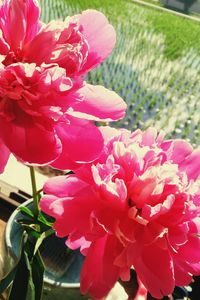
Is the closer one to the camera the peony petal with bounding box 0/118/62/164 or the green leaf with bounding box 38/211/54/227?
the peony petal with bounding box 0/118/62/164

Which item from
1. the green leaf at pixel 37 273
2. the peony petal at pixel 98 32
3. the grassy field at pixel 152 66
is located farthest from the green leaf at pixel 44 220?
the grassy field at pixel 152 66

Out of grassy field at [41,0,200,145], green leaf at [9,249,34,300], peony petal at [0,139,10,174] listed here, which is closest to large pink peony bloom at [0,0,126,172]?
peony petal at [0,139,10,174]

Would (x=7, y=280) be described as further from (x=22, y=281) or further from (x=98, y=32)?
(x=98, y=32)

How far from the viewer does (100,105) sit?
10.5 inches

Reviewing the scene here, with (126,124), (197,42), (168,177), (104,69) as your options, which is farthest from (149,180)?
(197,42)

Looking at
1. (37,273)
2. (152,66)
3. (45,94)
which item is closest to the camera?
(45,94)

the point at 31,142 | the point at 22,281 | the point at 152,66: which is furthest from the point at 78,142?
the point at 152,66

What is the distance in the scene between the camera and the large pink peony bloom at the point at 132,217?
0.25 metres

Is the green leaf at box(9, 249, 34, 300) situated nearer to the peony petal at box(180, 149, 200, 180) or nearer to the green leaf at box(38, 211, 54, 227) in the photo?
the green leaf at box(38, 211, 54, 227)

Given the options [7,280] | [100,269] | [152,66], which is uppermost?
[100,269]

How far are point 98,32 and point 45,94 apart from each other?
0.07m

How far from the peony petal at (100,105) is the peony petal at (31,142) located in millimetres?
23

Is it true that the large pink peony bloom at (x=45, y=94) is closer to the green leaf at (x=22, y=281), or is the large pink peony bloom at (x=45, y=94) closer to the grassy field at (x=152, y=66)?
the green leaf at (x=22, y=281)

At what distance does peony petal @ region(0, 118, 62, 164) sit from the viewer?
0.79 ft
